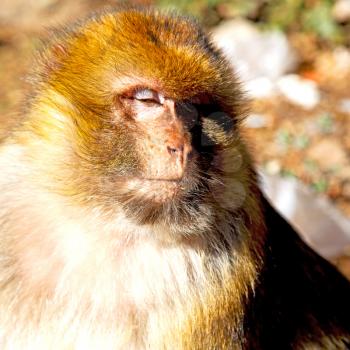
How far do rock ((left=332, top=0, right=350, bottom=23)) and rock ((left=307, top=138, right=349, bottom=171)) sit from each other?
149 cm

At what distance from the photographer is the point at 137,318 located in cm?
221

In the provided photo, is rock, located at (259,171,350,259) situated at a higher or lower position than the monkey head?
lower

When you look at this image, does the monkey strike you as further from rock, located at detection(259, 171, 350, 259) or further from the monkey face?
rock, located at detection(259, 171, 350, 259)

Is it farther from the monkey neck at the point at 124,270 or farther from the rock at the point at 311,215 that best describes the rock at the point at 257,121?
the monkey neck at the point at 124,270

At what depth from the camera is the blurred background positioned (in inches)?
173

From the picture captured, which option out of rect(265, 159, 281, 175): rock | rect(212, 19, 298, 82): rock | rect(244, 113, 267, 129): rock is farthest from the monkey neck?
rect(212, 19, 298, 82): rock

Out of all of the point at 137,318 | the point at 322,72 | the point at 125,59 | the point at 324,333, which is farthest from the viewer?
the point at 322,72

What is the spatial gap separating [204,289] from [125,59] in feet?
2.25

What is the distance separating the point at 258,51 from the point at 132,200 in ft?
12.8

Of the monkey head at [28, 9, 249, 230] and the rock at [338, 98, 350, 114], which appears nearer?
the monkey head at [28, 9, 249, 230]

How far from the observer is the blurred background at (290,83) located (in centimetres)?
438

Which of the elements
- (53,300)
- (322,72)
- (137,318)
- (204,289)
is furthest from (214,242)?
(322,72)

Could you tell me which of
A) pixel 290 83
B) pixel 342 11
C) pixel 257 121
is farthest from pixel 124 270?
pixel 342 11

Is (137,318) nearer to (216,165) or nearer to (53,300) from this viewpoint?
(53,300)
